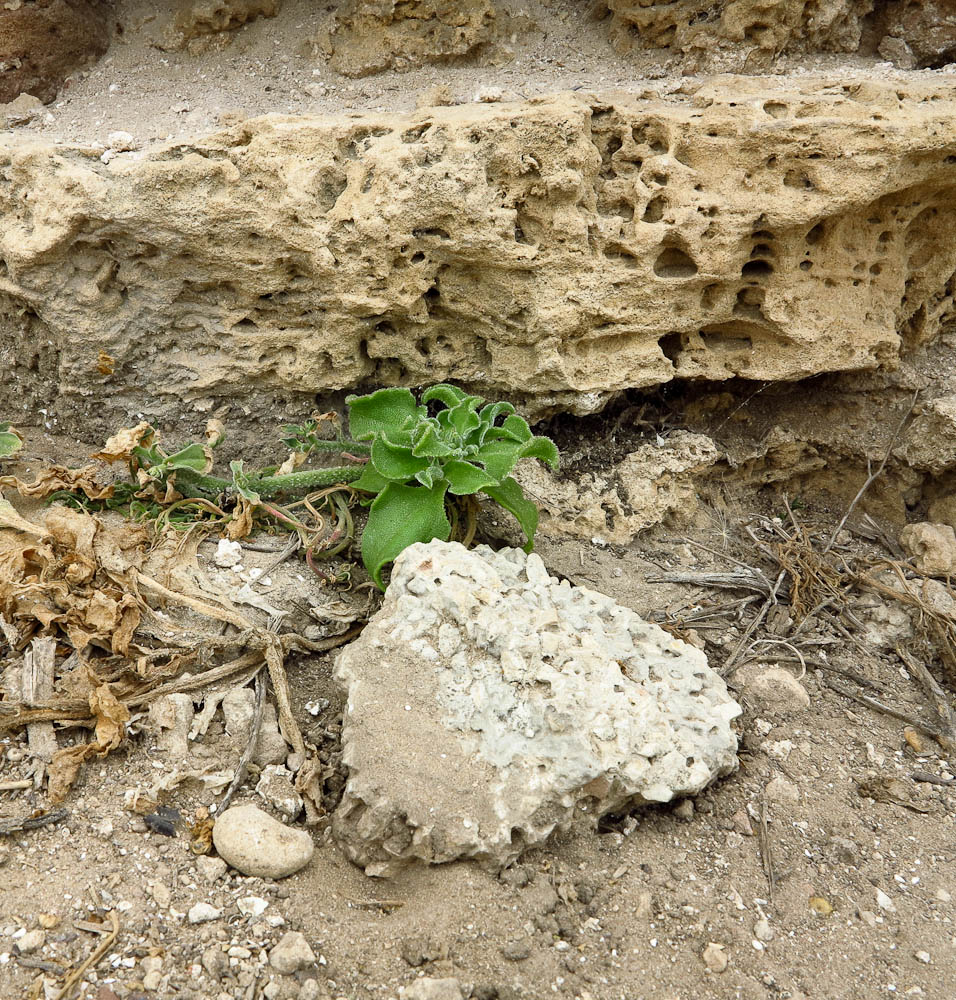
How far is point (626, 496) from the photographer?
3051 millimetres

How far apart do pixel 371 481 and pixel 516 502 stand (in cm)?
46

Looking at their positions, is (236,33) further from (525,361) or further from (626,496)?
(626,496)

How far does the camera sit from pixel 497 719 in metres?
2.09

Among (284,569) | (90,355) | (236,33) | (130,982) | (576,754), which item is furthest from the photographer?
(236,33)

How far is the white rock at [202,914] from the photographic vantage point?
6.02 ft

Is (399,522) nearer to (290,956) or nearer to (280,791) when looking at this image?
(280,791)

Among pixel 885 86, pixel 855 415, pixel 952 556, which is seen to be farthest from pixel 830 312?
pixel 952 556

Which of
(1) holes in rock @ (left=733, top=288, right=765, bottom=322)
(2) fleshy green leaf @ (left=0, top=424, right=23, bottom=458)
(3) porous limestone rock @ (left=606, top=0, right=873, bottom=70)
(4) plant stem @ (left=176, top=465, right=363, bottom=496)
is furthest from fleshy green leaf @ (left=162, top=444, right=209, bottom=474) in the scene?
(3) porous limestone rock @ (left=606, top=0, right=873, bottom=70)

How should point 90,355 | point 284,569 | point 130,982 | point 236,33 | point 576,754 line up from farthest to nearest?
point 236,33
point 90,355
point 284,569
point 576,754
point 130,982

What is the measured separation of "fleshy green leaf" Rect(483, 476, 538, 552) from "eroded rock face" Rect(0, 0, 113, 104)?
2227mm

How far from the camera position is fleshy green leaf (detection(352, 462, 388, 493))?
275 centimetres

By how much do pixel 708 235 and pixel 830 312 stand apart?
56 cm

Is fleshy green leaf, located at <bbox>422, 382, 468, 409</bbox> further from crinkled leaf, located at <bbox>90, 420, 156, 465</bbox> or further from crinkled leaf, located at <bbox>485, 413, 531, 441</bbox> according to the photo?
crinkled leaf, located at <bbox>90, 420, 156, 465</bbox>

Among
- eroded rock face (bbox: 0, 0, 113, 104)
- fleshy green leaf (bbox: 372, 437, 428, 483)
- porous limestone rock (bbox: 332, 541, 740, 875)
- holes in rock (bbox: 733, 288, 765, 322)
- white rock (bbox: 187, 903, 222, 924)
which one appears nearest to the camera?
white rock (bbox: 187, 903, 222, 924)
